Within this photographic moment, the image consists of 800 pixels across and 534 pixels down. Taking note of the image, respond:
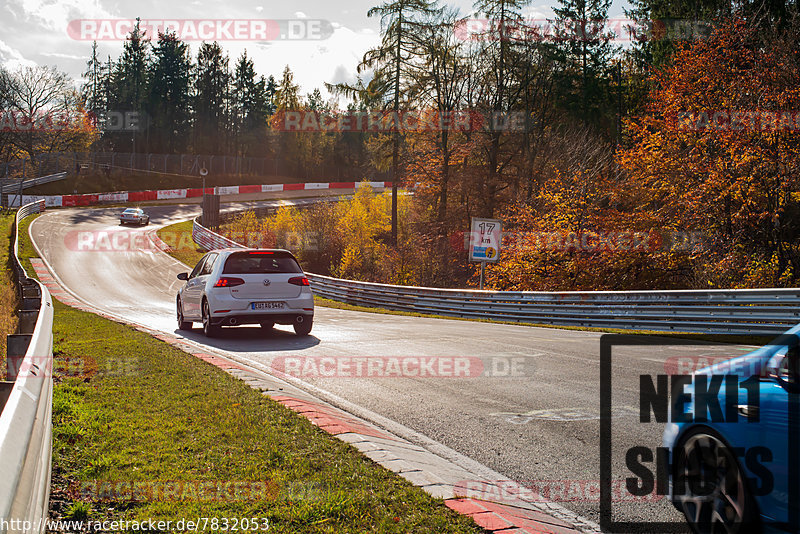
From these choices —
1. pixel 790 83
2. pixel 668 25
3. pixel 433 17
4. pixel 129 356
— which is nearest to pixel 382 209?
pixel 433 17

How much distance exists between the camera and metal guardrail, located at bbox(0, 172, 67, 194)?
5819 centimetres

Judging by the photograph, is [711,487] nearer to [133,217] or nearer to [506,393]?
[506,393]

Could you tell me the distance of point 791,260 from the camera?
21609 millimetres

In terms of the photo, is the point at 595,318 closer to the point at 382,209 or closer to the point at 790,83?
the point at 790,83

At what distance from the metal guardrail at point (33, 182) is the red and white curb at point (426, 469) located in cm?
6056

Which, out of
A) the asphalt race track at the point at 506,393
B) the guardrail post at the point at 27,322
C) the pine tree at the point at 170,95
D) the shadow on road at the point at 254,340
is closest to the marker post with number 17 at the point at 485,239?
the asphalt race track at the point at 506,393

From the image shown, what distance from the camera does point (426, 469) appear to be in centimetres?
472

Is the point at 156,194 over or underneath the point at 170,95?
underneath

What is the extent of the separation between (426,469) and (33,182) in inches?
2711

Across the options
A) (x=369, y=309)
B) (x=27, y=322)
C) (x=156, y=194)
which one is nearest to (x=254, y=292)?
(x=27, y=322)

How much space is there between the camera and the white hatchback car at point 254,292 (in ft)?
42.2

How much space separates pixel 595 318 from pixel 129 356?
39.5ft

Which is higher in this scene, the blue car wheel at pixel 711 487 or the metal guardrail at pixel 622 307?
the blue car wheel at pixel 711 487

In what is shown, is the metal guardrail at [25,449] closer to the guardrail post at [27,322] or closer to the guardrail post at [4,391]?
the guardrail post at [4,391]
